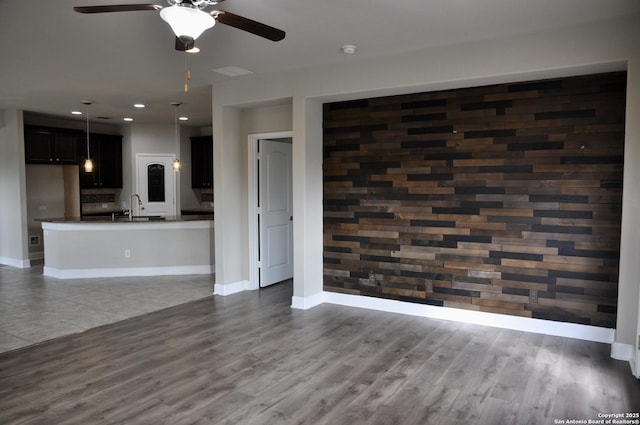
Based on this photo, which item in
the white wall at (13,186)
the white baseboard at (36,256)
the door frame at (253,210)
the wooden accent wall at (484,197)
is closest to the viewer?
the wooden accent wall at (484,197)

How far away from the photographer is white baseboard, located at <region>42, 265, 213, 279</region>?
700 centimetres

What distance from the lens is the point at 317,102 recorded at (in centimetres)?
535

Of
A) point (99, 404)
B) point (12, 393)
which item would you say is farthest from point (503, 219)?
point (12, 393)

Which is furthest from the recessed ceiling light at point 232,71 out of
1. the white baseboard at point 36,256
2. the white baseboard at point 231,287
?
the white baseboard at point 36,256

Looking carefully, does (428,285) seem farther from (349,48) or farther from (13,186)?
(13,186)

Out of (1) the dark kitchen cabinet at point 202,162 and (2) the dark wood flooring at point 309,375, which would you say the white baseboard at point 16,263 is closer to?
(1) the dark kitchen cabinet at point 202,162

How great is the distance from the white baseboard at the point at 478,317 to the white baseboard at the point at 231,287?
3.71 feet

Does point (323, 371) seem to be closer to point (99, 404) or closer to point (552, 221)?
point (99, 404)

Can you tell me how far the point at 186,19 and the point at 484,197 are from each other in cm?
328

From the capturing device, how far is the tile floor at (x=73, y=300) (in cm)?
459

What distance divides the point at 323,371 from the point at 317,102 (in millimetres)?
3071

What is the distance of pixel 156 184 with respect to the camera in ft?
31.4

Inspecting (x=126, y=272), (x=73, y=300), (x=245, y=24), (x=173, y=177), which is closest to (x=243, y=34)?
(x=245, y=24)

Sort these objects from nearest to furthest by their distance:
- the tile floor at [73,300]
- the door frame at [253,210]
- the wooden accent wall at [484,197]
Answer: the wooden accent wall at [484,197] → the tile floor at [73,300] → the door frame at [253,210]
